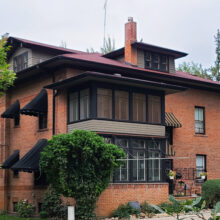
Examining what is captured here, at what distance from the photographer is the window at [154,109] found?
886 inches

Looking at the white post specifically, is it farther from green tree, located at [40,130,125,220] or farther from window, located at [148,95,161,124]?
window, located at [148,95,161,124]

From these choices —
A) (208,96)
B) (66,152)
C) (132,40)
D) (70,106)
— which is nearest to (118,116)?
(70,106)

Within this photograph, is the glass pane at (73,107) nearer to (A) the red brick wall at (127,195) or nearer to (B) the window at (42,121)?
(B) the window at (42,121)

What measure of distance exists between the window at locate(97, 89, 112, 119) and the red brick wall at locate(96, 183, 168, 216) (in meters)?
3.26

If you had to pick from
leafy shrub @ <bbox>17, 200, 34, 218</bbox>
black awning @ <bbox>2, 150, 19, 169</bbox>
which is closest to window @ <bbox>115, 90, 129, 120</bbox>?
leafy shrub @ <bbox>17, 200, 34, 218</bbox>

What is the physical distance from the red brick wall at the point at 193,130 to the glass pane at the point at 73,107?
6300 mm

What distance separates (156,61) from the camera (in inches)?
1045

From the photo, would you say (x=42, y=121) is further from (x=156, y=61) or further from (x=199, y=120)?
(x=199, y=120)

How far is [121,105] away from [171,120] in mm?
4763

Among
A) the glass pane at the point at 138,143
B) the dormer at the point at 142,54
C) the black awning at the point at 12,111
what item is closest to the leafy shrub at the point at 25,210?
the black awning at the point at 12,111

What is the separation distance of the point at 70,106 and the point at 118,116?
2.55 meters

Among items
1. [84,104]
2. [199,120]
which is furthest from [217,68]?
[84,104]

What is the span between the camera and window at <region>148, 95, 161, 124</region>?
22.5m

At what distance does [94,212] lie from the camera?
→ 63.4 feet
